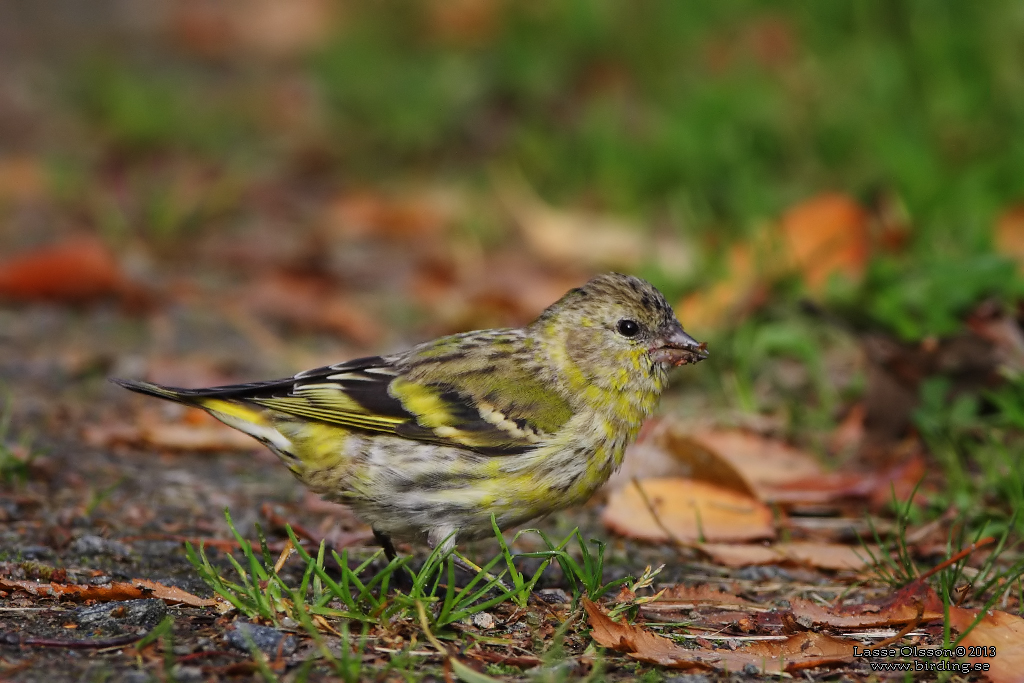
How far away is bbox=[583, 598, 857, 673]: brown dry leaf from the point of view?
349 cm

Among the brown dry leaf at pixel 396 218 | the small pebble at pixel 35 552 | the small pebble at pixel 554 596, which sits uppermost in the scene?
the brown dry leaf at pixel 396 218

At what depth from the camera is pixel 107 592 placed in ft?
12.0

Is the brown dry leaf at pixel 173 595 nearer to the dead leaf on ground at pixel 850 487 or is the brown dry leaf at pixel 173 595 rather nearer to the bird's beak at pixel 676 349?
the bird's beak at pixel 676 349

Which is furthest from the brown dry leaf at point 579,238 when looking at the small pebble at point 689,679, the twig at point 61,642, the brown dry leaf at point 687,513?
the twig at point 61,642

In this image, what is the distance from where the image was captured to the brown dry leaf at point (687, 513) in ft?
15.3

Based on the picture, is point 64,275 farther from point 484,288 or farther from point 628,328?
point 628,328

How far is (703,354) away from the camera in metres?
4.49

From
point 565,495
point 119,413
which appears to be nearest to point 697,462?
point 565,495

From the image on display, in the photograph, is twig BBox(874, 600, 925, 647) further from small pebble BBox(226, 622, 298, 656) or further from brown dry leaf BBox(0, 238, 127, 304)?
brown dry leaf BBox(0, 238, 127, 304)

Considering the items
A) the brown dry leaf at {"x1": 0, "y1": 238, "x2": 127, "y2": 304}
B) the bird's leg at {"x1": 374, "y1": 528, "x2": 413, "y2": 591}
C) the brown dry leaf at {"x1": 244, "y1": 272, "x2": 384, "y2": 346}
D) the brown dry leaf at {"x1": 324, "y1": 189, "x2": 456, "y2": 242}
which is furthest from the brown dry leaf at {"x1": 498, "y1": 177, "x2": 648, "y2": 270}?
the bird's leg at {"x1": 374, "y1": 528, "x2": 413, "y2": 591}

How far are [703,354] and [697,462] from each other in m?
0.58

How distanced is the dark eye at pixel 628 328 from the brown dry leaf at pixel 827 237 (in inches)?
80.8

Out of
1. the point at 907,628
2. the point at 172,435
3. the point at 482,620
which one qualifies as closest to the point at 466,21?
the point at 172,435

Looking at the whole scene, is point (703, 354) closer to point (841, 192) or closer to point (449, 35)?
point (841, 192)
